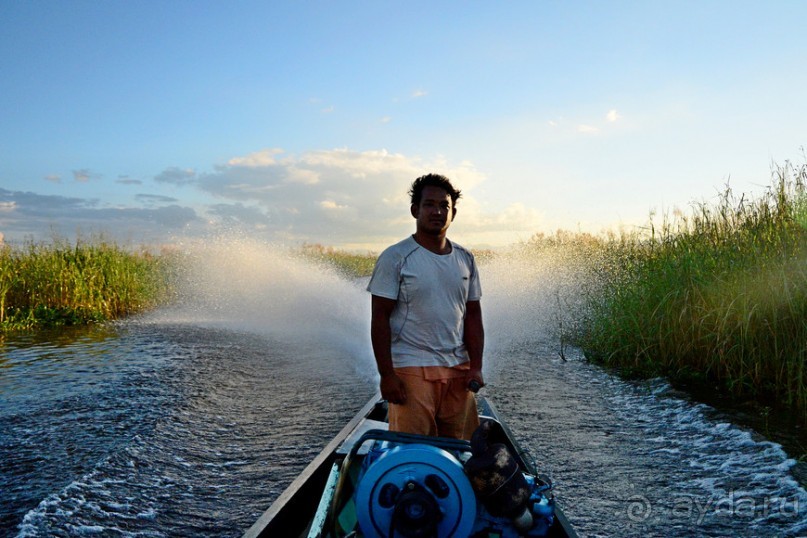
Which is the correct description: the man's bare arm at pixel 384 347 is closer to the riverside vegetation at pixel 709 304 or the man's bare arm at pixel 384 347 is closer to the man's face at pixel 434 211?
the man's face at pixel 434 211

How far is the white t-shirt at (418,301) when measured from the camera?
10.0 feet

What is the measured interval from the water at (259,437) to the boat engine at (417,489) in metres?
2.02

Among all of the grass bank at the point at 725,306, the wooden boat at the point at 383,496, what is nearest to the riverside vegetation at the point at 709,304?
the grass bank at the point at 725,306

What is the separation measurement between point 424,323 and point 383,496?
3.11ft

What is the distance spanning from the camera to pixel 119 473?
5.09 meters

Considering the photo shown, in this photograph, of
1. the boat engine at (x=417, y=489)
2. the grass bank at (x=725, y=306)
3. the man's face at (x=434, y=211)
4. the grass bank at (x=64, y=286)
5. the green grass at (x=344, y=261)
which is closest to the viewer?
the boat engine at (x=417, y=489)

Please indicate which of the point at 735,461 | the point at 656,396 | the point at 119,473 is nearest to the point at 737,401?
the point at 656,396

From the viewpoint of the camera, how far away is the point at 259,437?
609cm

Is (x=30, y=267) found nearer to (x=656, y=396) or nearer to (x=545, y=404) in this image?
(x=545, y=404)

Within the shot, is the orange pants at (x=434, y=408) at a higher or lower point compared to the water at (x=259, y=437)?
higher

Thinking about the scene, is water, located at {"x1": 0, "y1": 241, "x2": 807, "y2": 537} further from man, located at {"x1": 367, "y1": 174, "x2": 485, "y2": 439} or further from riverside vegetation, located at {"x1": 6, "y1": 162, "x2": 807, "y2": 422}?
man, located at {"x1": 367, "y1": 174, "x2": 485, "y2": 439}

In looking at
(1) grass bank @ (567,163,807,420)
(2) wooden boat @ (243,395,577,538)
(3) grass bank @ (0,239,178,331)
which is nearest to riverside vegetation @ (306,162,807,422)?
(1) grass bank @ (567,163,807,420)

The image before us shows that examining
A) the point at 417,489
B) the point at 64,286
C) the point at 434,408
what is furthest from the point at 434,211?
the point at 64,286

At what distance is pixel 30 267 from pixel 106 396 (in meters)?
8.27
